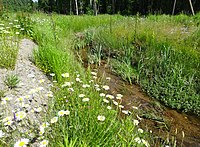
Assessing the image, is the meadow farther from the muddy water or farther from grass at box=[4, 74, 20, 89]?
grass at box=[4, 74, 20, 89]

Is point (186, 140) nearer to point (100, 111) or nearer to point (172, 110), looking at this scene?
point (172, 110)

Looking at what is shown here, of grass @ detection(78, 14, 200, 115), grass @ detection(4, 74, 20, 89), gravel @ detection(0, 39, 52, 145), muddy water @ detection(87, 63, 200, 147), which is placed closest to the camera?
gravel @ detection(0, 39, 52, 145)

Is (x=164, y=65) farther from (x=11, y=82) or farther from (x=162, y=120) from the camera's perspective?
(x=11, y=82)

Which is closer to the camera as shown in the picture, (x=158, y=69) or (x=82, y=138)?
(x=82, y=138)

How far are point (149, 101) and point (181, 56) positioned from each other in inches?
54.9

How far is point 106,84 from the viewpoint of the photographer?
4520mm

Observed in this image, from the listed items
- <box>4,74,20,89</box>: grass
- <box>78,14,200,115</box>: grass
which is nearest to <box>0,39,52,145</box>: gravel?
<box>4,74,20,89</box>: grass

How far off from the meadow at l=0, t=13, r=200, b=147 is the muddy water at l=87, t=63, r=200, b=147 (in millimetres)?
165

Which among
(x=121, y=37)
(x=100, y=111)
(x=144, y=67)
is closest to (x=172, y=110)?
(x=144, y=67)

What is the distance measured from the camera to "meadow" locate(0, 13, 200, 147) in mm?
1905

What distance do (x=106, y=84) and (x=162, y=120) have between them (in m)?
1.42

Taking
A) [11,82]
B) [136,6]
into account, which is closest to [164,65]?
[11,82]

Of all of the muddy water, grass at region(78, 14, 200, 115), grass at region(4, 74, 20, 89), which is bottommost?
the muddy water

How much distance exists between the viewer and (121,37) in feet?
22.4
